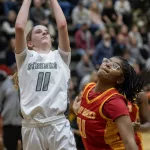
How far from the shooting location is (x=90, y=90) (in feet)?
14.9

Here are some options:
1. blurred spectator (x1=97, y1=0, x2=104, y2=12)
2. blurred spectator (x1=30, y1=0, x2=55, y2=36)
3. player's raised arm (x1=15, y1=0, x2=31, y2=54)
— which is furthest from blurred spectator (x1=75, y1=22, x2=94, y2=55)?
player's raised arm (x1=15, y1=0, x2=31, y2=54)

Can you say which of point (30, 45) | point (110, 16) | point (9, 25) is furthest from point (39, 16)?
point (30, 45)

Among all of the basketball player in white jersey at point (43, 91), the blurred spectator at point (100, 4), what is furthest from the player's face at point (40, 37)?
the blurred spectator at point (100, 4)

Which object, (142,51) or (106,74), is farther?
(142,51)

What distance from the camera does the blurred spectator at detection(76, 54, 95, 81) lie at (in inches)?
499

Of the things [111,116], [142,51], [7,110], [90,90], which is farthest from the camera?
[142,51]

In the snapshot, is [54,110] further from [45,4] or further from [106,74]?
[45,4]

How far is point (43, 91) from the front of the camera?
4.32 meters

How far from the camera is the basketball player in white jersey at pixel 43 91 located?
4.30 meters

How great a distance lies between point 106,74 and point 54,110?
48 centimetres

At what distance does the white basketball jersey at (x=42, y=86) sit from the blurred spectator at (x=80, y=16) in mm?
9975

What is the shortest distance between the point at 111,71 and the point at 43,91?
54 cm

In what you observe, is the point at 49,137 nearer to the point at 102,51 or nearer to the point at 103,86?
the point at 103,86

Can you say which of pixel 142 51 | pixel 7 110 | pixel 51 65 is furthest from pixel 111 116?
pixel 142 51
